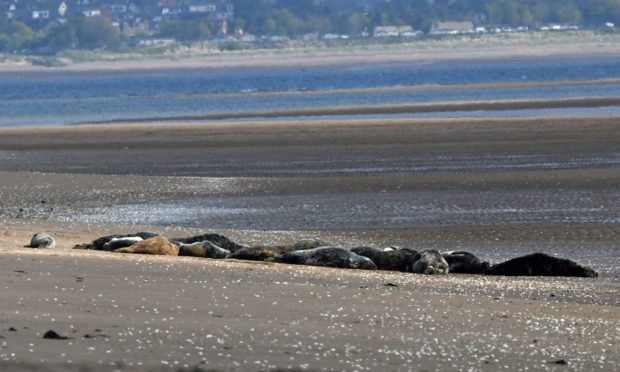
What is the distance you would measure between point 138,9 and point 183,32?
3756 centimetres

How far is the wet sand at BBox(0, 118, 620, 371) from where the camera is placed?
7.82 metres

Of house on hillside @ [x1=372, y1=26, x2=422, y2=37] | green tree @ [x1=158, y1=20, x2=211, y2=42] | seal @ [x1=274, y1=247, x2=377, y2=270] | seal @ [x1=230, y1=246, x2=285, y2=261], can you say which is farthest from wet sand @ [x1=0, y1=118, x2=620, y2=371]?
green tree @ [x1=158, y1=20, x2=211, y2=42]

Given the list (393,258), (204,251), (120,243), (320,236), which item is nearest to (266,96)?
(320,236)

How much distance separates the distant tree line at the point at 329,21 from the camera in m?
152

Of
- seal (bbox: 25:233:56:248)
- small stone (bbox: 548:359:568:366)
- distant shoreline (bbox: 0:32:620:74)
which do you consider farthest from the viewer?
distant shoreline (bbox: 0:32:620:74)

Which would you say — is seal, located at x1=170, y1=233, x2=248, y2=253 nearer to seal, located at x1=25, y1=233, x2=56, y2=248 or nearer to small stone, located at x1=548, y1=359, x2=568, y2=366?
seal, located at x1=25, y1=233, x2=56, y2=248

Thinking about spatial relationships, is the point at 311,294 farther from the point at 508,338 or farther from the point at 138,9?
the point at 138,9

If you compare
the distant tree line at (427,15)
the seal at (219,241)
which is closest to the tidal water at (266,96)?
the seal at (219,241)

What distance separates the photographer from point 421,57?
119 m

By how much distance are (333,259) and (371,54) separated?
115 m

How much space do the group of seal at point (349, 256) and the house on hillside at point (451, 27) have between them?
135572 millimetres

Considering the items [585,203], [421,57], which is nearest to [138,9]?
[421,57]

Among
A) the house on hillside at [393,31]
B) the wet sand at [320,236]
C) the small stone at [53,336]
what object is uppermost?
the small stone at [53,336]

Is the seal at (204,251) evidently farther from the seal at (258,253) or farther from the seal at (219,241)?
the seal at (219,241)
